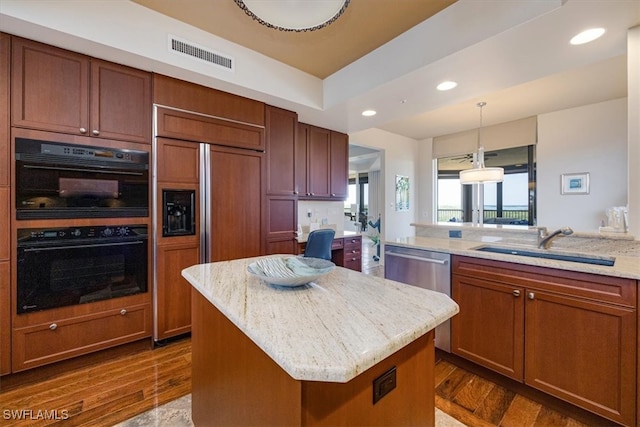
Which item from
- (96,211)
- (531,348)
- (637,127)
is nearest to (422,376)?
(531,348)

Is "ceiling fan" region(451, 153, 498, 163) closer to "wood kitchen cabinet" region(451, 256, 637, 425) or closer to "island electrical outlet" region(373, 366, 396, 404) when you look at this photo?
"wood kitchen cabinet" region(451, 256, 637, 425)

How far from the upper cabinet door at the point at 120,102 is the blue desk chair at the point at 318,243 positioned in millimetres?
1751

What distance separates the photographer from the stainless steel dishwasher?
219 centimetres

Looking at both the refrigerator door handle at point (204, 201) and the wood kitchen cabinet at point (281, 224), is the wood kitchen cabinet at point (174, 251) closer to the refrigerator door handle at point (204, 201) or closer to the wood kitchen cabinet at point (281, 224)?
the refrigerator door handle at point (204, 201)

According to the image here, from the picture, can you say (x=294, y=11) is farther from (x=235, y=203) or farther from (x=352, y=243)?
(x=352, y=243)

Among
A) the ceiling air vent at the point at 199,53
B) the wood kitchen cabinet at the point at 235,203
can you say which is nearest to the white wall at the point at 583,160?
the wood kitchen cabinet at the point at 235,203

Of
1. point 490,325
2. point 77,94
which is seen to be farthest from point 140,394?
point 490,325

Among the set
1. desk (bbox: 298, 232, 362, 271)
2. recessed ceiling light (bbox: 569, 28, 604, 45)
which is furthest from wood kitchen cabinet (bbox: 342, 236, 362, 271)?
recessed ceiling light (bbox: 569, 28, 604, 45)

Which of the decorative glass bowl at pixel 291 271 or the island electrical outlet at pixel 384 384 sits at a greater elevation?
the decorative glass bowl at pixel 291 271

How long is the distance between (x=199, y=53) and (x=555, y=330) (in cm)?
328

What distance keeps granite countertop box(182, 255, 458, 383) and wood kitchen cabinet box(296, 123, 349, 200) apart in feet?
8.05

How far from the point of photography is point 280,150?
10.6ft

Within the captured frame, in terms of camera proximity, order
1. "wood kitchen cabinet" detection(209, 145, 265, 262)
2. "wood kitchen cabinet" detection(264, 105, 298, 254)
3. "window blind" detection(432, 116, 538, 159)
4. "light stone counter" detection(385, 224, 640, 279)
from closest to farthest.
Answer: "light stone counter" detection(385, 224, 640, 279) < "wood kitchen cabinet" detection(209, 145, 265, 262) < "wood kitchen cabinet" detection(264, 105, 298, 254) < "window blind" detection(432, 116, 538, 159)
